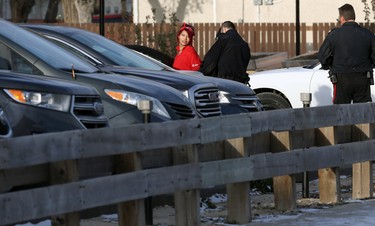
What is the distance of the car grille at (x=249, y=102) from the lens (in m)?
15.1

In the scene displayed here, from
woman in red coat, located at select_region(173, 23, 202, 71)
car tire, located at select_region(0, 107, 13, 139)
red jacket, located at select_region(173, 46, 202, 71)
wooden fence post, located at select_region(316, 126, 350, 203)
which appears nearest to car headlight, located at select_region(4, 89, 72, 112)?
car tire, located at select_region(0, 107, 13, 139)

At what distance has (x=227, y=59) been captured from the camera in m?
17.9

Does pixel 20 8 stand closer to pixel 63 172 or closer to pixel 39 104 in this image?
pixel 39 104

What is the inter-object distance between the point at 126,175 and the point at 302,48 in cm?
3120

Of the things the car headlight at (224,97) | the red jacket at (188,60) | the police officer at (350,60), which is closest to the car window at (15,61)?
the car headlight at (224,97)

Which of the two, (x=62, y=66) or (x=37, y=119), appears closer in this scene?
(x=37, y=119)

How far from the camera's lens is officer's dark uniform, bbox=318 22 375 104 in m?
15.0

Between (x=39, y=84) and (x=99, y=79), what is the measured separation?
5.87 feet

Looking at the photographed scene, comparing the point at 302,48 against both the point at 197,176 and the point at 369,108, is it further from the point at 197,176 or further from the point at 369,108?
the point at 197,176

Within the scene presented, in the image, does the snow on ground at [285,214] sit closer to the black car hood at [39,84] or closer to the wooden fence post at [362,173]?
the wooden fence post at [362,173]

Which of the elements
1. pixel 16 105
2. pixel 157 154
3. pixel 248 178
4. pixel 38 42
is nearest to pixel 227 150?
pixel 248 178

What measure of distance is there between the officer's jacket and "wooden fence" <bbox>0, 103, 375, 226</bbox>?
79.4 inches

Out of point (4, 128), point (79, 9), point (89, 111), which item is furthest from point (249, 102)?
point (79, 9)

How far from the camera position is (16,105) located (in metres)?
10.3
